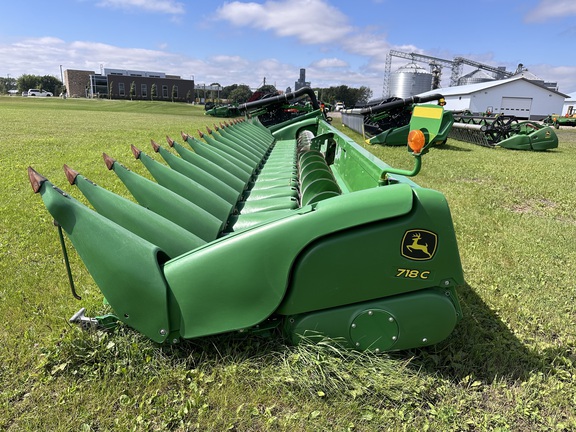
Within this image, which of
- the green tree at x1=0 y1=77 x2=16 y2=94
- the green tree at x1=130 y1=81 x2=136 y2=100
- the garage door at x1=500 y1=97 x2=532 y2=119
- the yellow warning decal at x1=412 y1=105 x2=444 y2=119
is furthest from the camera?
the green tree at x1=0 y1=77 x2=16 y2=94

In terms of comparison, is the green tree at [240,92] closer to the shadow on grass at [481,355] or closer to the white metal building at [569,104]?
the white metal building at [569,104]

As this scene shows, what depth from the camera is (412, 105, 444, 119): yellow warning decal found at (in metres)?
2.41

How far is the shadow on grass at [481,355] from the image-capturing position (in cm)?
231

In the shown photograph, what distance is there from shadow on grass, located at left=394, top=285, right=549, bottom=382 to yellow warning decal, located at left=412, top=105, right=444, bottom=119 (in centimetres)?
144

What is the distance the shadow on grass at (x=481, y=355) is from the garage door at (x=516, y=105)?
5417 cm

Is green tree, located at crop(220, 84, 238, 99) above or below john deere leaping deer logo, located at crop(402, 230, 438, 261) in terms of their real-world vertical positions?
above

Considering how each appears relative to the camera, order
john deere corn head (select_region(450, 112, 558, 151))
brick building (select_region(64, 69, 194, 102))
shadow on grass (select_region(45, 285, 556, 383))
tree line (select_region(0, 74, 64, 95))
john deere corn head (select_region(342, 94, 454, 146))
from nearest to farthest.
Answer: shadow on grass (select_region(45, 285, 556, 383)), john deere corn head (select_region(342, 94, 454, 146)), john deere corn head (select_region(450, 112, 558, 151)), brick building (select_region(64, 69, 194, 102)), tree line (select_region(0, 74, 64, 95))

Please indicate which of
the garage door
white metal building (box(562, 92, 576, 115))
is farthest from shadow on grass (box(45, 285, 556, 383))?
white metal building (box(562, 92, 576, 115))

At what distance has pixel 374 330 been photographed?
211cm

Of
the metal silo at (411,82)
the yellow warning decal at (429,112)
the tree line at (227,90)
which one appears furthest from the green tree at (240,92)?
the yellow warning decal at (429,112)

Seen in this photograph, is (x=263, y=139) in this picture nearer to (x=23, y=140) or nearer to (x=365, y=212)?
(x=365, y=212)

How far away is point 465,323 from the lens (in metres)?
2.81

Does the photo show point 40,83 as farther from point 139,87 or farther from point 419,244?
point 419,244

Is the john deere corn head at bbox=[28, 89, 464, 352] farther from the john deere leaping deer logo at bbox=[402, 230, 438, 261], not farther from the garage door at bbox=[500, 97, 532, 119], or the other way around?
the garage door at bbox=[500, 97, 532, 119]
